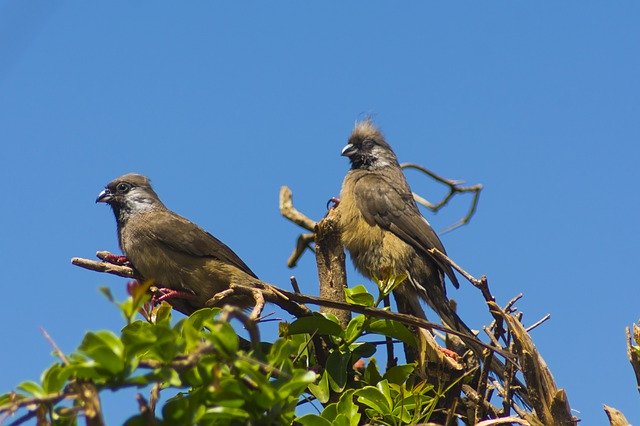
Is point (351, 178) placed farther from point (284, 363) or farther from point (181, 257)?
point (284, 363)

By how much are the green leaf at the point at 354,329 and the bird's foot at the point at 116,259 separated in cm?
210

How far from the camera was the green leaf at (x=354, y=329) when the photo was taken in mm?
3754

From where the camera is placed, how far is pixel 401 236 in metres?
6.71

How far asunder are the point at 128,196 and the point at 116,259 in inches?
34.6

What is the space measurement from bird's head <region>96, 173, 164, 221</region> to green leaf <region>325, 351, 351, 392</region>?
9.13ft

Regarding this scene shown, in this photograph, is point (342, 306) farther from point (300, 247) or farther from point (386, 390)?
point (300, 247)

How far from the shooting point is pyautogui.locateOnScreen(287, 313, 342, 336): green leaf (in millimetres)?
3645

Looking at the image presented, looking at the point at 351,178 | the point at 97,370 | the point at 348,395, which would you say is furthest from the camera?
the point at 351,178

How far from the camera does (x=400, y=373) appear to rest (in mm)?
3822

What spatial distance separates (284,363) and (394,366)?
166cm

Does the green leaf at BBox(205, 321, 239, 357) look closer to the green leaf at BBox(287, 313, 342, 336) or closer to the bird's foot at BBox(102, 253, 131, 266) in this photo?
the green leaf at BBox(287, 313, 342, 336)

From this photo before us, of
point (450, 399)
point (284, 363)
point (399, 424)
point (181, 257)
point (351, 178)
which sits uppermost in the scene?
point (351, 178)

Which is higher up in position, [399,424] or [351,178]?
[351,178]

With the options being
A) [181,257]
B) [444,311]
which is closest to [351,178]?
[444,311]
